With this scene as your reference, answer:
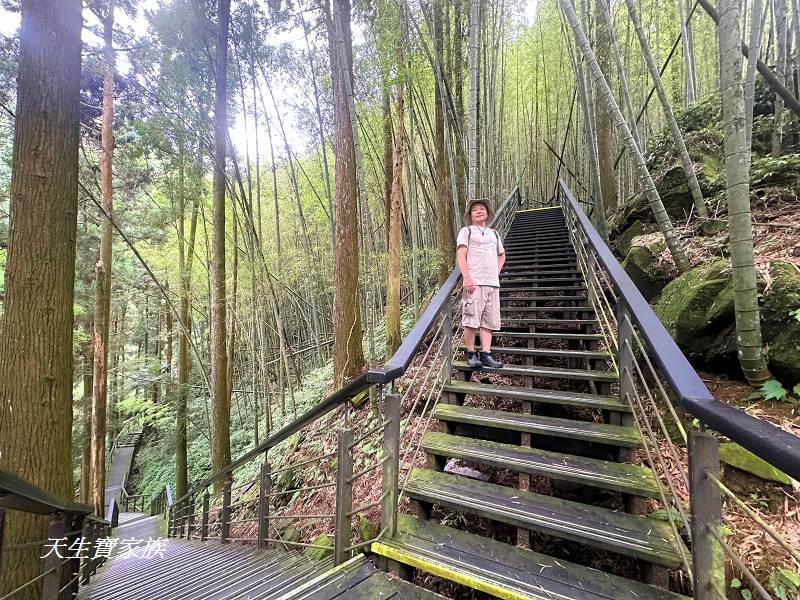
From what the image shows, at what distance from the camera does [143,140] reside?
193 inches

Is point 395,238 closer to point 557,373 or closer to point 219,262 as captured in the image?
point 557,373

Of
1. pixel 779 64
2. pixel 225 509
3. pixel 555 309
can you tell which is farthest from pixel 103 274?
pixel 779 64

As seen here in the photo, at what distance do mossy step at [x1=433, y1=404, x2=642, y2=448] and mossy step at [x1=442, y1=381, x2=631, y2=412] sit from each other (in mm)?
103

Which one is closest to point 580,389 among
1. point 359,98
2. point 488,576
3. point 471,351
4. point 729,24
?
point 471,351

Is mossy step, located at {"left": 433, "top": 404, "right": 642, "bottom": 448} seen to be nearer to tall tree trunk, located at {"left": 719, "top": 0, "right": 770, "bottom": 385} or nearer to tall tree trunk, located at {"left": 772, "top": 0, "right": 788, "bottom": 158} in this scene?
tall tree trunk, located at {"left": 719, "top": 0, "right": 770, "bottom": 385}

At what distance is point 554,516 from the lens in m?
1.48

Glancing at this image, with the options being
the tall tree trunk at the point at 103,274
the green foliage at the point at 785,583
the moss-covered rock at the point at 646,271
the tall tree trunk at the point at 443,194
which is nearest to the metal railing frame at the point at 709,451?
the green foliage at the point at 785,583

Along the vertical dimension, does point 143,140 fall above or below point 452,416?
above

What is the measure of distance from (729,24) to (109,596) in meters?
4.78

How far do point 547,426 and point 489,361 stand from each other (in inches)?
27.9

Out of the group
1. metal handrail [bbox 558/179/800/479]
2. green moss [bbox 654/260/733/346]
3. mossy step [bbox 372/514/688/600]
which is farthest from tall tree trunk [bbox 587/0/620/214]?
mossy step [bbox 372/514/688/600]

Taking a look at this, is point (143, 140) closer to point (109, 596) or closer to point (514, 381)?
point (109, 596)

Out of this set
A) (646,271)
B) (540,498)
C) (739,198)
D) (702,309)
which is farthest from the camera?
(646,271)

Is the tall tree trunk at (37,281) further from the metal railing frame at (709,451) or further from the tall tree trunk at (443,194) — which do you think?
the tall tree trunk at (443,194)
